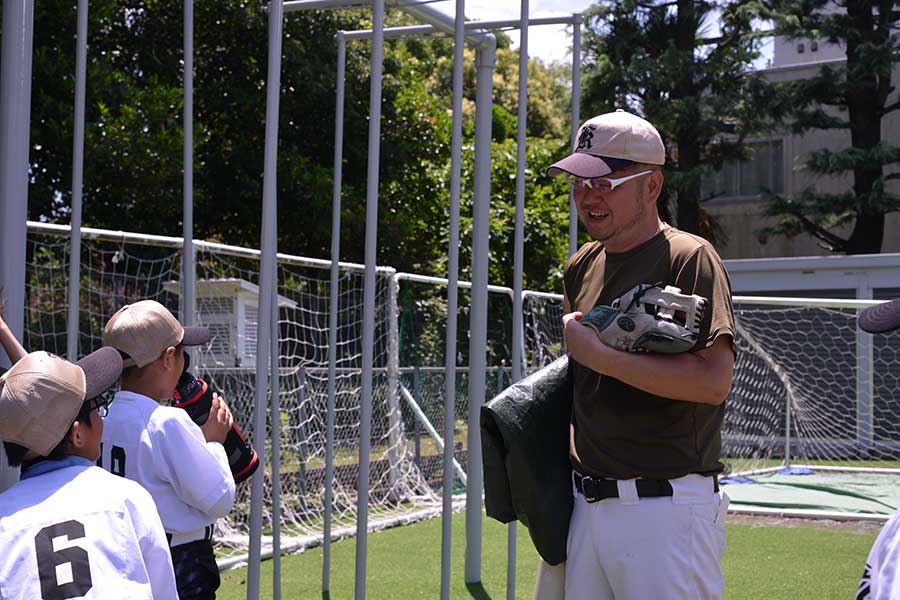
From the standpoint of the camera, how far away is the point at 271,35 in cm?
337

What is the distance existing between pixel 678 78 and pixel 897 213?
554cm

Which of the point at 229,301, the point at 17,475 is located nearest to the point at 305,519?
the point at 229,301

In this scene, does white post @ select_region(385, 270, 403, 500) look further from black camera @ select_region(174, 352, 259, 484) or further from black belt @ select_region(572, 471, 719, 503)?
black belt @ select_region(572, 471, 719, 503)

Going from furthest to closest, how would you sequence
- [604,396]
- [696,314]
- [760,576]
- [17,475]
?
[760,576] < [17,475] < [604,396] < [696,314]

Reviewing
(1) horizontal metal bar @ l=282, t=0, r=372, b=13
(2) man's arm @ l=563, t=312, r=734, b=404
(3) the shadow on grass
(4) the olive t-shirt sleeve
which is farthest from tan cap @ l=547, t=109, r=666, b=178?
(3) the shadow on grass

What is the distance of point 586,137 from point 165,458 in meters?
1.51

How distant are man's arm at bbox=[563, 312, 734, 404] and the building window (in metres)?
21.7

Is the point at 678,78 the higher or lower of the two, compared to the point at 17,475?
higher

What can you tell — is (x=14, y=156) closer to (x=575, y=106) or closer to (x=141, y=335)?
(x=141, y=335)

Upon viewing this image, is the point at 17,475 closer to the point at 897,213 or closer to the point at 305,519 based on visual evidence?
the point at 305,519

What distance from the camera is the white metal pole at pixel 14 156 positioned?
3.04 meters

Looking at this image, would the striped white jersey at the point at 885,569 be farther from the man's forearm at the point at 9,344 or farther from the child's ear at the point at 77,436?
the man's forearm at the point at 9,344

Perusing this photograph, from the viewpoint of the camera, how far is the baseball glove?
2.62 m

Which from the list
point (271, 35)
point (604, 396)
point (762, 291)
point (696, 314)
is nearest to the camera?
point (696, 314)
